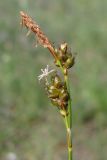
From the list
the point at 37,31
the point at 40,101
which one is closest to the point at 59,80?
the point at 37,31

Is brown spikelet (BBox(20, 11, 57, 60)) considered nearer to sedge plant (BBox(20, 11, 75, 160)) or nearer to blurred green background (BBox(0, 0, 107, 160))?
sedge plant (BBox(20, 11, 75, 160))

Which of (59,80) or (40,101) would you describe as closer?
(59,80)

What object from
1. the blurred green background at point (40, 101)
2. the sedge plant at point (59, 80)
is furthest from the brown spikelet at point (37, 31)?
the blurred green background at point (40, 101)

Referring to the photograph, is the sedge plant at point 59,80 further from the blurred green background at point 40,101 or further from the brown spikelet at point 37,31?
the blurred green background at point 40,101

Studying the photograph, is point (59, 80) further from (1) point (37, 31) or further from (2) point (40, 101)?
(2) point (40, 101)

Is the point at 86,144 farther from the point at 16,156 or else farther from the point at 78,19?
the point at 78,19

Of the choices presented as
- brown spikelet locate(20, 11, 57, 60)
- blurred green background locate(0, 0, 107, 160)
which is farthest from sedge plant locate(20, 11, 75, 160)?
blurred green background locate(0, 0, 107, 160)

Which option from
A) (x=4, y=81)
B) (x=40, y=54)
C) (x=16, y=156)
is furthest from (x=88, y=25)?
(x=16, y=156)

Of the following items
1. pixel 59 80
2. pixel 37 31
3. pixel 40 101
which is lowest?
pixel 59 80

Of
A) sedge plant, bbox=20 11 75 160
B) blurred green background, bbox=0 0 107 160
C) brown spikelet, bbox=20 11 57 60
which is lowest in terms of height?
sedge plant, bbox=20 11 75 160

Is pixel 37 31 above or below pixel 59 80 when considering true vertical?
above
